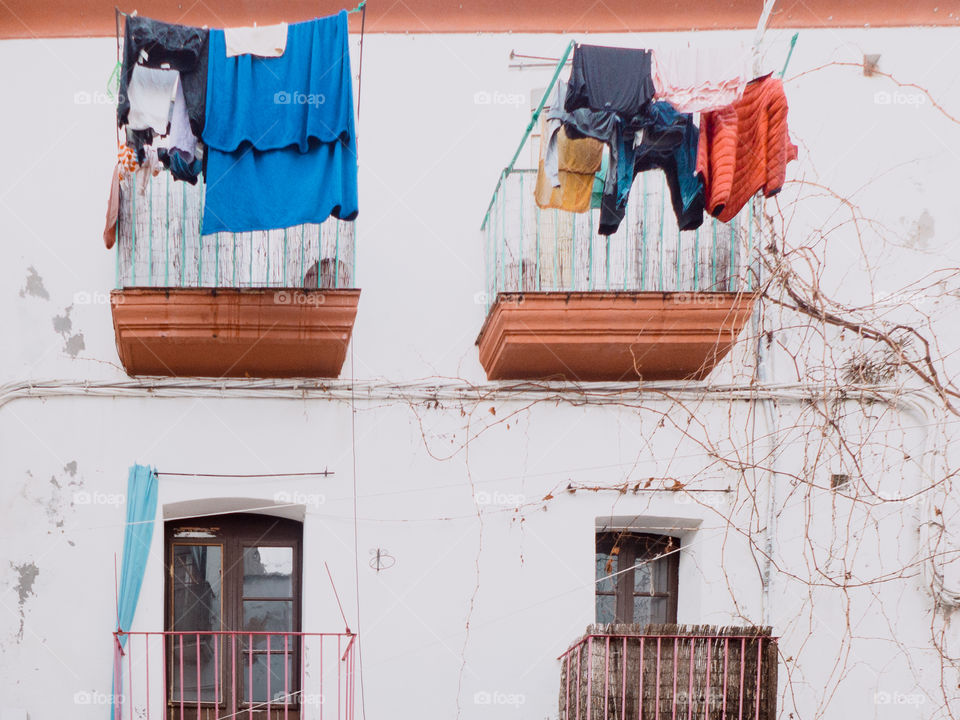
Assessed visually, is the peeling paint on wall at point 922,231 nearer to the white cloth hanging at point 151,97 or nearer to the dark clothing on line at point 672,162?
the dark clothing on line at point 672,162

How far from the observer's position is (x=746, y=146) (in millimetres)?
6660

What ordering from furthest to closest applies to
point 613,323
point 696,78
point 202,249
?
point 202,249, point 613,323, point 696,78

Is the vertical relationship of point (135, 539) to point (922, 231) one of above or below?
below

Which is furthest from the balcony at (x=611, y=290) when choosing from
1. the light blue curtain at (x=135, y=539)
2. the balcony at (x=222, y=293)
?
the light blue curtain at (x=135, y=539)

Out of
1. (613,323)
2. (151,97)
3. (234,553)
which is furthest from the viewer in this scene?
(234,553)

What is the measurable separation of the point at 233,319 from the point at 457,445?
5.76 ft

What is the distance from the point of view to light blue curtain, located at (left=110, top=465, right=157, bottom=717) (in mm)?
7129

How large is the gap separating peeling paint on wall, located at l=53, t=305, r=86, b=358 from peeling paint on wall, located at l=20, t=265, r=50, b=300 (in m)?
0.17

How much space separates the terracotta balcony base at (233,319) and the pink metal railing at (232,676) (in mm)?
1880

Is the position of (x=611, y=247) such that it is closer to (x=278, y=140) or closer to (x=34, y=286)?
(x=278, y=140)

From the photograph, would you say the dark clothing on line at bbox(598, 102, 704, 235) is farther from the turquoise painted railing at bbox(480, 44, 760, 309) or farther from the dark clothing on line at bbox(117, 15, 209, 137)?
the dark clothing on line at bbox(117, 15, 209, 137)

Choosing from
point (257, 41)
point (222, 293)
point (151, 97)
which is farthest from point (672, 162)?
point (151, 97)

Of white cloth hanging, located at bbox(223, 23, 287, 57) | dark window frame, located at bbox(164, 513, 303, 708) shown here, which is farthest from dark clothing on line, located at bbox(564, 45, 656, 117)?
dark window frame, located at bbox(164, 513, 303, 708)

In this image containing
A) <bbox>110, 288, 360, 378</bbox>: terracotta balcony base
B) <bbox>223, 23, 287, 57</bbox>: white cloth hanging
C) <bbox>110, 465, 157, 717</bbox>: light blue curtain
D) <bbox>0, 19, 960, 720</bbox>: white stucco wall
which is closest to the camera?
<bbox>223, 23, 287, 57</bbox>: white cloth hanging
